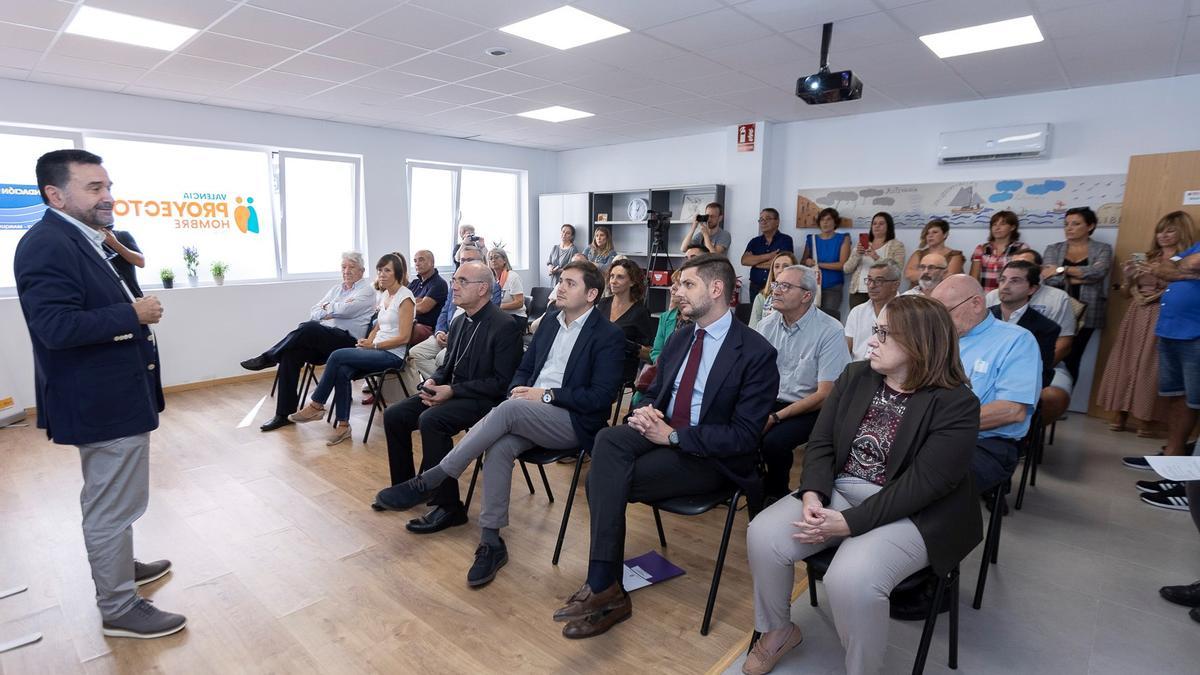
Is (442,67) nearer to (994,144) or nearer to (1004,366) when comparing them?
(1004,366)

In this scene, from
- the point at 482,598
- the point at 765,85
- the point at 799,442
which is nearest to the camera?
the point at 482,598

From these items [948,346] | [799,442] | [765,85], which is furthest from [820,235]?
[948,346]

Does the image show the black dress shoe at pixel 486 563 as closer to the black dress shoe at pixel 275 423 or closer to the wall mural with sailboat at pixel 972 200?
the black dress shoe at pixel 275 423

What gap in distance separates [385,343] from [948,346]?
363 cm

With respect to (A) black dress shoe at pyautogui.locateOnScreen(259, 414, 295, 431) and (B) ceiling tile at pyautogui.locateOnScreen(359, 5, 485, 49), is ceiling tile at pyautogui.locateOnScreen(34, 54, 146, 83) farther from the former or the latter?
(A) black dress shoe at pyautogui.locateOnScreen(259, 414, 295, 431)

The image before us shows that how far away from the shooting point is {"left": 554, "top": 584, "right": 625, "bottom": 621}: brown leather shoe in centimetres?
221

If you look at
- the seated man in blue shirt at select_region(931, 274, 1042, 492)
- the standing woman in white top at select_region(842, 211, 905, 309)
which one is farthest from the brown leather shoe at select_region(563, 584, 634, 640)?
the standing woman in white top at select_region(842, 211, 905, 309)

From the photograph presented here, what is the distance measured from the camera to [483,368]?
315 centimetres

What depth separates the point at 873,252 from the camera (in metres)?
6.01

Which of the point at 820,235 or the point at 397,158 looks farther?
the point at 397,158

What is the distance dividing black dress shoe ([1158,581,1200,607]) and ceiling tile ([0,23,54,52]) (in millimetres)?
6546

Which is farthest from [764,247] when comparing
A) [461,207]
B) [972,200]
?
[461,207]

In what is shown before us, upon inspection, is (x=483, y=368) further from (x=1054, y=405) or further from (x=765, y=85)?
(x=765, y=85)

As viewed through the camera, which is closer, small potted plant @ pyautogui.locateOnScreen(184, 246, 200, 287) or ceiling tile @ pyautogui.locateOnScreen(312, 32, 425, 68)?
ceiling tile @ pyautogui.locateOnScreen(312, 32, 425, 68)
